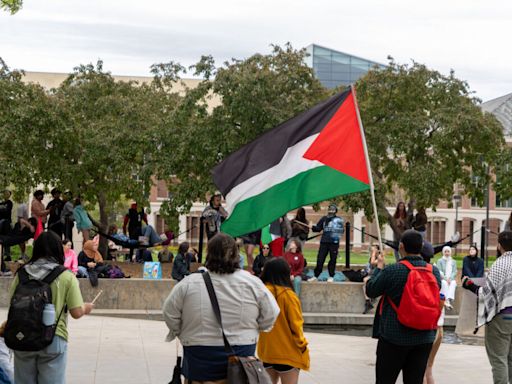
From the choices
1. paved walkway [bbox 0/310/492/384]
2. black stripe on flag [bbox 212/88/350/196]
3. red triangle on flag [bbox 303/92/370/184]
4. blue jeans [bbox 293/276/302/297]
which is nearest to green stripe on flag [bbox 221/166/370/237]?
red triangle on flag [bbox 303/92/370/184]

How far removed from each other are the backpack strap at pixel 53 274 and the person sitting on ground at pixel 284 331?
75.2 inches

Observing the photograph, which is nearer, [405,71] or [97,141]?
[97,141]

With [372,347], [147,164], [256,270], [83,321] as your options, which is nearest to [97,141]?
[147,164]

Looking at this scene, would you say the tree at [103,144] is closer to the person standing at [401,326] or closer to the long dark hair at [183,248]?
the long dark hair at [183,248]

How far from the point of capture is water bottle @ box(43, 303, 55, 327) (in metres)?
7.41

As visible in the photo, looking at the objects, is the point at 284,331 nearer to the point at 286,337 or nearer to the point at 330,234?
the point at 286,337

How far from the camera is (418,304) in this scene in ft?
27.1

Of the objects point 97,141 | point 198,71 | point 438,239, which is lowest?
point 438,239

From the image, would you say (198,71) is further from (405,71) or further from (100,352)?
(100,352)

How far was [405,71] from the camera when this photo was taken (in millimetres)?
37344

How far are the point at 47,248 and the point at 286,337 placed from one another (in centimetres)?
221

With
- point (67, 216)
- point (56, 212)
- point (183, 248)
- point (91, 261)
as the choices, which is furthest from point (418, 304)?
point (56, 212)

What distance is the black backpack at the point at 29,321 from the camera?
7379 mm

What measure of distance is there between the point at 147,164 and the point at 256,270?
12764mm
